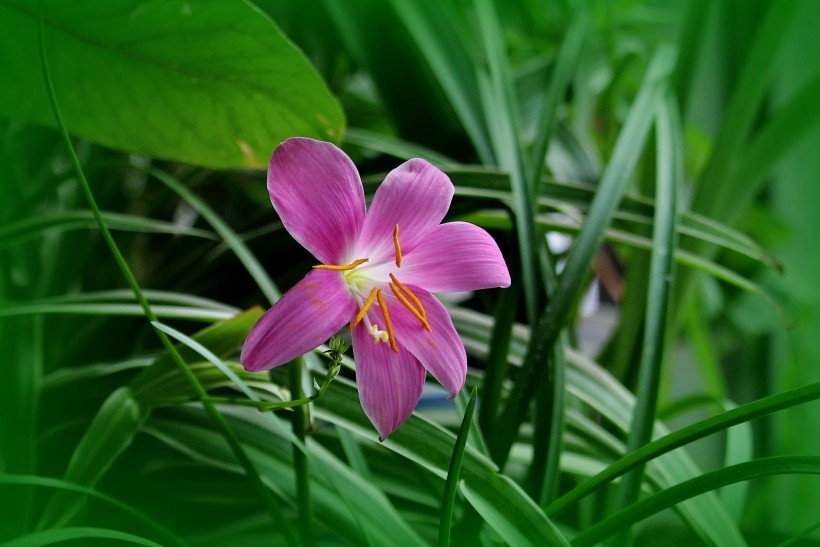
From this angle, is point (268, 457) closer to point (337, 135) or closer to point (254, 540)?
point (254, 540)

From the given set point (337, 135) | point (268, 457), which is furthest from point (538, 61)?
point (268, 457)

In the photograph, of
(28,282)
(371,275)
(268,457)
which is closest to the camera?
(371,275)

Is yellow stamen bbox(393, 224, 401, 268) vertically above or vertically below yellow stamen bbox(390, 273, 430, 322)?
above

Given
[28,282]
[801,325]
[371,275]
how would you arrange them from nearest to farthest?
[371,275] < [28,282] < [801,325]

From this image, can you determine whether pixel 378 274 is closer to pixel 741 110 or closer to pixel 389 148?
pixel 389 148

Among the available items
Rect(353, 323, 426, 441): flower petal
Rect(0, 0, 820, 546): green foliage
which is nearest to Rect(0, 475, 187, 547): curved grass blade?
Rect(0, 0, 820, 546): green foliage

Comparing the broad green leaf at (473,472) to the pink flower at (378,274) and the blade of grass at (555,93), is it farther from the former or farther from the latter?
the blade of grass at (555,93)

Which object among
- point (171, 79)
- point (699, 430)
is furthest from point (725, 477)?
point (171, 79)

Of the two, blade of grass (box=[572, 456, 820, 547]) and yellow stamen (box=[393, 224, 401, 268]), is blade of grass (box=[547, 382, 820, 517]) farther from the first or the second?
yellow stamen (box=[393, 224, 401, 268])
